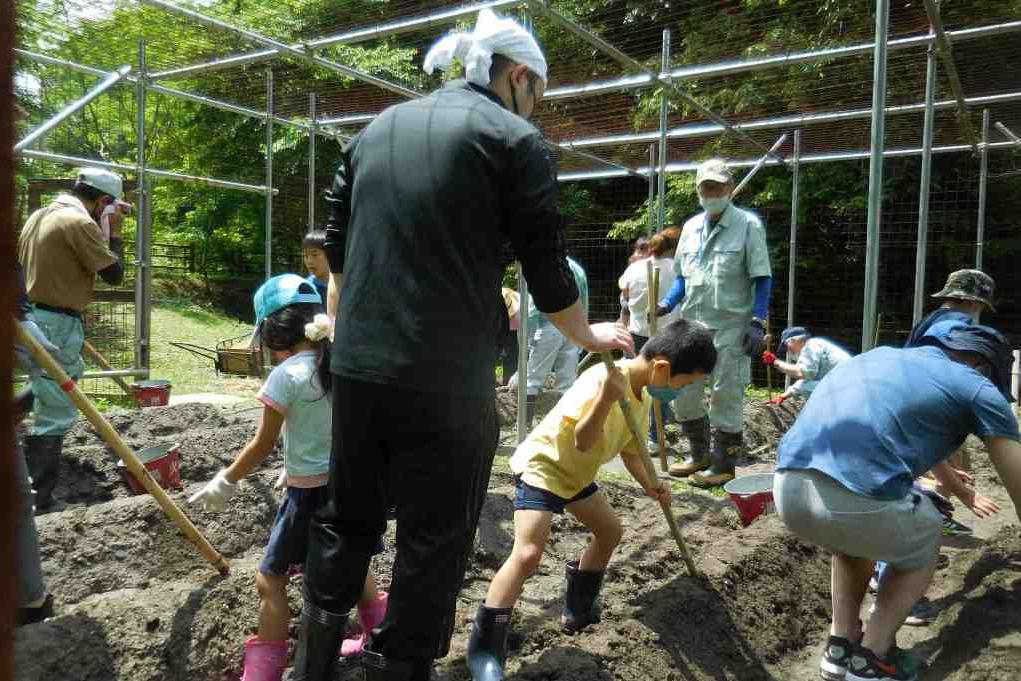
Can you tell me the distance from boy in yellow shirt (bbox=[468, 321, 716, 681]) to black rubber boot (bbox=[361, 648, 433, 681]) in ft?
2.02

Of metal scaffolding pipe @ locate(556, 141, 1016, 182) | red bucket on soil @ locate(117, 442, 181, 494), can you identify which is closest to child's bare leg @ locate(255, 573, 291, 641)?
red bucket on soil @ locate(117, 442, 181, 494)

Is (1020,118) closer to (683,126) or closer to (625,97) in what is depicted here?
(683,126)

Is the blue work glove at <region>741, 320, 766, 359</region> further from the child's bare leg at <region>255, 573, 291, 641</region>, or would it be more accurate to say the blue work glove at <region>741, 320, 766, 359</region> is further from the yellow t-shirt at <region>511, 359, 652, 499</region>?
the child's bare leg at <region>255, 573, 291, 641</region>

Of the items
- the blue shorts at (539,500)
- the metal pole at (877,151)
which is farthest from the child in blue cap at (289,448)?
the metal pole at (877,151)

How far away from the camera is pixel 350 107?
9398mm

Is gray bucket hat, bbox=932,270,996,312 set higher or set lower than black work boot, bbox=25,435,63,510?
higher

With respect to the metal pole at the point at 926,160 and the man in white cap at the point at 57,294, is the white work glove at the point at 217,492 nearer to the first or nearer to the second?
the man in white cap at the point at 57,294

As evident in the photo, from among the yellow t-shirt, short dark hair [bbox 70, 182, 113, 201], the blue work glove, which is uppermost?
short dark hair [bbox 70, 182, 113, 201]

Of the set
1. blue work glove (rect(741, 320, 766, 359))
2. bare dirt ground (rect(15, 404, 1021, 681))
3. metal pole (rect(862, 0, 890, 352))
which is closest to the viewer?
bare dirt ground (rect(15, 404, 1021, 681))

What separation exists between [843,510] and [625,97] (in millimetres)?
6787

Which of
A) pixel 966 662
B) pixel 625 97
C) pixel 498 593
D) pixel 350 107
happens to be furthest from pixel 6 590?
pixel 350 107

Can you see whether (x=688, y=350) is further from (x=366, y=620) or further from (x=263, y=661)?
(x=263, y=661)

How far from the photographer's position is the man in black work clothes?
6.63ft

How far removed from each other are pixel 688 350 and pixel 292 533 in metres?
1.54
